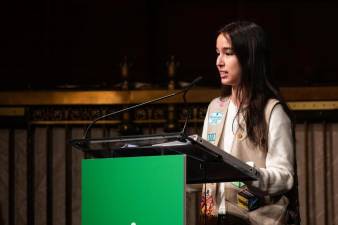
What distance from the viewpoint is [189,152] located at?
2.53 m

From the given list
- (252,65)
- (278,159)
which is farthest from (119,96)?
(278,159)

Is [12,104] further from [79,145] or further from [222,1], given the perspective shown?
[79,145]

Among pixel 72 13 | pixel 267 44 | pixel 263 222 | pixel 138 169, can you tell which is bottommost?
pixel 263 222

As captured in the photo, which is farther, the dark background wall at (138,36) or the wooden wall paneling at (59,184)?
the dark background wall at (138,36)

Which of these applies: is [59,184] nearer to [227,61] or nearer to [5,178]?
[5,178]

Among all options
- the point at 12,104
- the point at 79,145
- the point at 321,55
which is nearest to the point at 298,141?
the point at 321,55

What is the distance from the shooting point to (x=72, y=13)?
5164 millimetres

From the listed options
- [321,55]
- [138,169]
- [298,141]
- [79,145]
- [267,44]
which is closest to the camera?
[138,169]

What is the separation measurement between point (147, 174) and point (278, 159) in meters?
0.53

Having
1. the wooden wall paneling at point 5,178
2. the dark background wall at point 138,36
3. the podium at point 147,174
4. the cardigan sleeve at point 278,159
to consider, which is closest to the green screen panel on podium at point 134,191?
the podium at point 147,174

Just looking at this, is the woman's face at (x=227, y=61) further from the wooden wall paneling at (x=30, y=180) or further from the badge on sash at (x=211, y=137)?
the wooden wall paneling at (x=30, y=180)

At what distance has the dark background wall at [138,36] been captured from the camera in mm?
5059

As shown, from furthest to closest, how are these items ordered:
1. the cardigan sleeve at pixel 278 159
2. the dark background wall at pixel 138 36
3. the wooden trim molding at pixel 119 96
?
1. the dark background wall at pixel 138 36
2. the wooden trim molding at pixel 119 96
3. the cardigan sleeve at pixel 278 159

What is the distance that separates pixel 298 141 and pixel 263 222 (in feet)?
5.47
